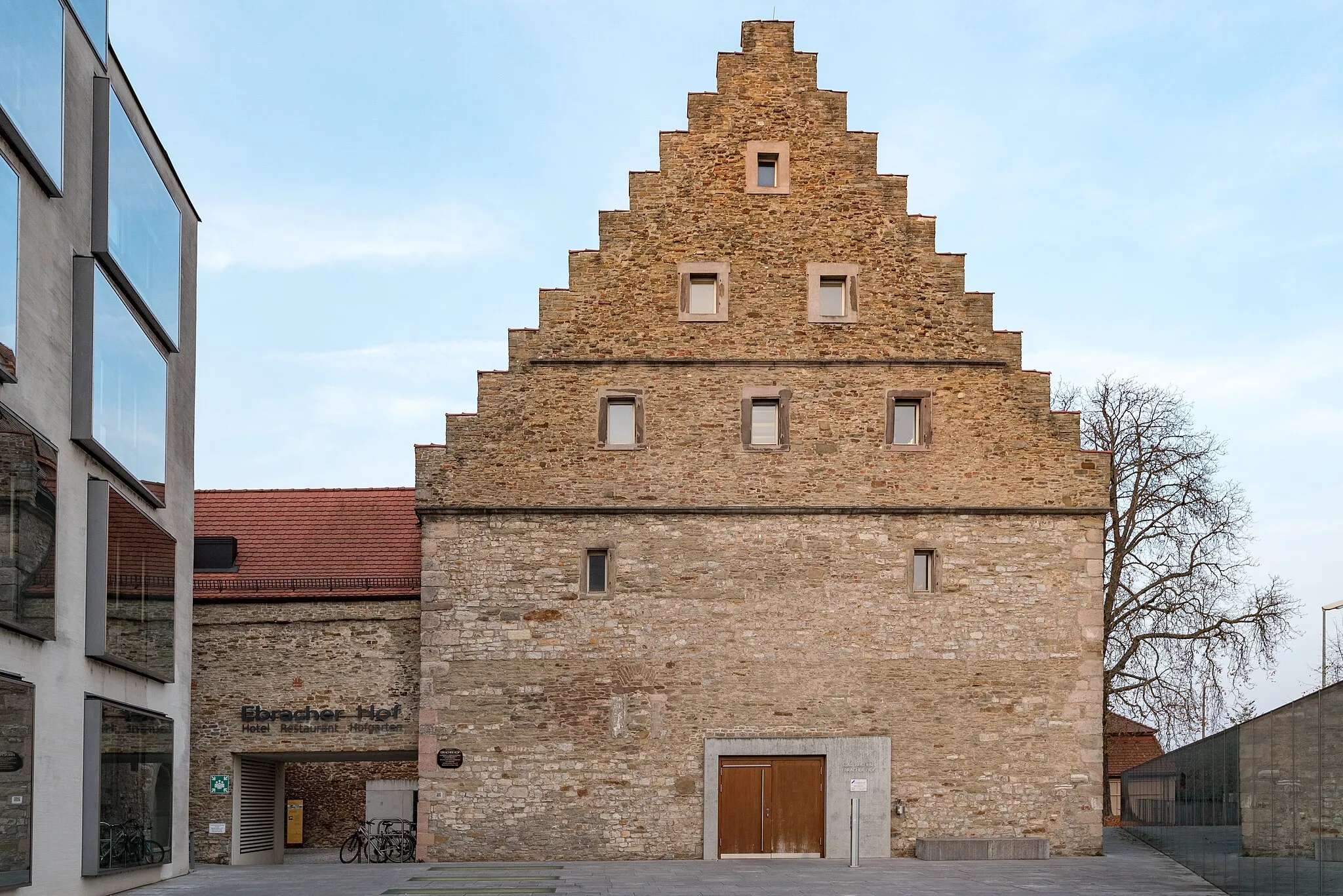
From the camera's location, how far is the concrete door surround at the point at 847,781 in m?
27.0

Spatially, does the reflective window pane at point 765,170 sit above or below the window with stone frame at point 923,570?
above

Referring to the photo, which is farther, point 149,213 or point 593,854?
point 593,854

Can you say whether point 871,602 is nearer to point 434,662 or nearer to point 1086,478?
point 1086,478

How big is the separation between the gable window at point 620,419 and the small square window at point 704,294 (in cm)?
184

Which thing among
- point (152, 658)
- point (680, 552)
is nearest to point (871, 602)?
point (680, 552)

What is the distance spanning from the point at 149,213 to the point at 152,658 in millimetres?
6702

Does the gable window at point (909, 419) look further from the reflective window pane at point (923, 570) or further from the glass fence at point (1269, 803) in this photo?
the glass fence at point (1269, 803)

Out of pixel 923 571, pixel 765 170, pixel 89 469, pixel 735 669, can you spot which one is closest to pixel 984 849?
pixel 923 571

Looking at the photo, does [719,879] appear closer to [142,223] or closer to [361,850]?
[361,850]

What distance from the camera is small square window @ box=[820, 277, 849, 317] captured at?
2848cm

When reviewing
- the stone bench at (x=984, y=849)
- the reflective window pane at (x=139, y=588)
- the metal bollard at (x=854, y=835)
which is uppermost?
the reflective window pane at (x=139, y=588)

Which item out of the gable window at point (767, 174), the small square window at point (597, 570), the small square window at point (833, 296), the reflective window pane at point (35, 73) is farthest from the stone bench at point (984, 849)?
the reflective window pane at point (35, 73)

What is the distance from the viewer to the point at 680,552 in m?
27.7

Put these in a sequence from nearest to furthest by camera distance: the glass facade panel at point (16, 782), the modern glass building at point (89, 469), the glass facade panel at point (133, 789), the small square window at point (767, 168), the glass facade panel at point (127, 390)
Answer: the glass facade panel at point (16, 782)
the modern glass building at point (89, 469)
the glass facade panel at point (127, 390)
the glass facade panel at point (133, 789)
the small square window at point (767, 168)
